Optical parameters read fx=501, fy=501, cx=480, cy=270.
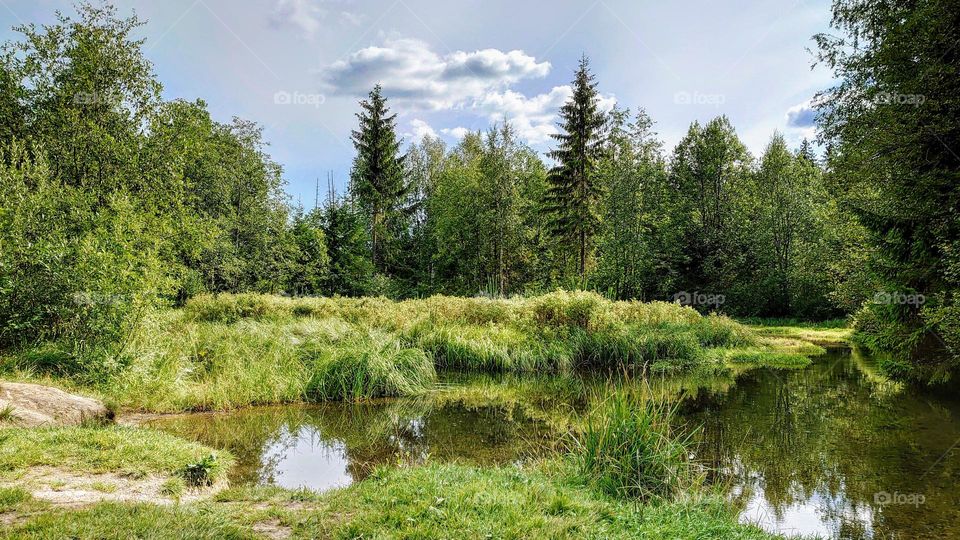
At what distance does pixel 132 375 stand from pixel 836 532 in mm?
11251

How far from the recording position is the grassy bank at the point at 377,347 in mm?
9859

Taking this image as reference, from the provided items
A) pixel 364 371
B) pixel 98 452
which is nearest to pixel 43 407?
pixel 98 452

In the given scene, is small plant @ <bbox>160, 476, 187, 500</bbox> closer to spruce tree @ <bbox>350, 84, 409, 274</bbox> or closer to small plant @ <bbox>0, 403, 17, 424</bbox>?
small plant @ <bbox>0, 403, 17, 424</bbox>

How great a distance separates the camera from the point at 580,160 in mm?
28906

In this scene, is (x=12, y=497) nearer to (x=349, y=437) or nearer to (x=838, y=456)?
(x=349, y=437)

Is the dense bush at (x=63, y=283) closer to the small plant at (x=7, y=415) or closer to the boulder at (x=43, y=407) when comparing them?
the boulder at (x=43, y=407)

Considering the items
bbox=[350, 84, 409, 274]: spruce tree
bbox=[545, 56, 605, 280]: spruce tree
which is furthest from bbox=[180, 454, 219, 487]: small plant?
bbox=[350, 84, 409, 274]: spruce tree

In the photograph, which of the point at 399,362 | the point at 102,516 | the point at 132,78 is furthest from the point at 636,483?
the point at 132,78

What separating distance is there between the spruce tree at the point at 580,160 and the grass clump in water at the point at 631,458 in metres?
23.7

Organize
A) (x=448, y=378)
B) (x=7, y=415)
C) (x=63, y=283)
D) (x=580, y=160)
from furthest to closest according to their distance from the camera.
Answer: (x=580, y=160)
(x=448, y=378)
(x=63, y=283)
(x=7, y=415)

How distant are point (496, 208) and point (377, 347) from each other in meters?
21.9

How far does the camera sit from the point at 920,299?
30.6 ft

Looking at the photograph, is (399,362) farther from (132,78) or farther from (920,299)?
(132,78)

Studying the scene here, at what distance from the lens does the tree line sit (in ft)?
30.9
